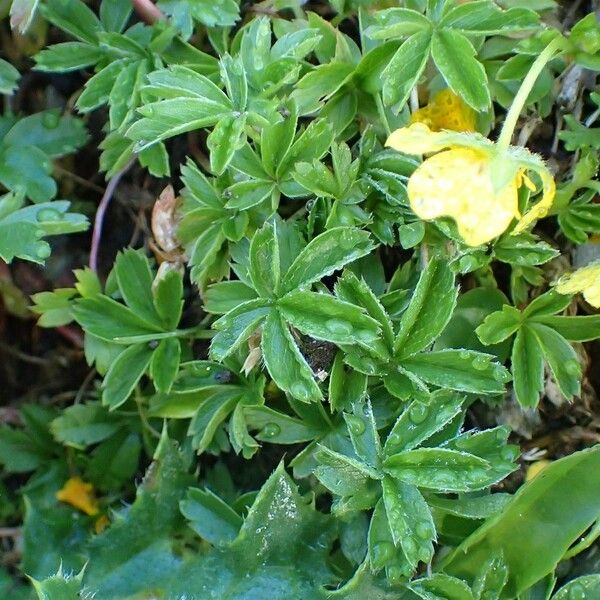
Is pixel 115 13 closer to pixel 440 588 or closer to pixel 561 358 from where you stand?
pixel 561 358

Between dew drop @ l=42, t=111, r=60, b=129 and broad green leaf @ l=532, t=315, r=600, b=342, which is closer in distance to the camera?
broad green leaf @ l=532, t=315, r=600, b=342

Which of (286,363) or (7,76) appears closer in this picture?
(286,363)

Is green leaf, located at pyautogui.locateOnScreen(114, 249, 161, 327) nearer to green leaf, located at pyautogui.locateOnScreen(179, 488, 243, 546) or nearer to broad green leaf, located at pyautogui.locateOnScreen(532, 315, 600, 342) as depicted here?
green leaf, located at pyautogui.locateOnScreen(179, 488, 243, 546)

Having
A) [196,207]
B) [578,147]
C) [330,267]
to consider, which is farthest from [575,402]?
[196,207]

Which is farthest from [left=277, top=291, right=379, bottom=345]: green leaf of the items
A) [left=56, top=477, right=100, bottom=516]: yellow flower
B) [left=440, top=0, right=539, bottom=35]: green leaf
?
[left=56, top=477, right=100, bottom=516]: yellow flower

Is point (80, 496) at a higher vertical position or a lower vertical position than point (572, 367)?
lower

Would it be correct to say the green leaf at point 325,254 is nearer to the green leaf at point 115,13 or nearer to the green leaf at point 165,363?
the green leaf at point 165,363

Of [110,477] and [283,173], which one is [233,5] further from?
[110,477]

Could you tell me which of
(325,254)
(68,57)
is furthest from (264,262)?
(68,57)
